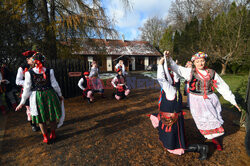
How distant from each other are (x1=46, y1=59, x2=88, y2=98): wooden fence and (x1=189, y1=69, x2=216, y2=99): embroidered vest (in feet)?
19.8

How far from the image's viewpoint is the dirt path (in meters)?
2.50

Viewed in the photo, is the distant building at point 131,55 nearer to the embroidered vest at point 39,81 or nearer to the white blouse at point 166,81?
the embroidered vest at point 39,81

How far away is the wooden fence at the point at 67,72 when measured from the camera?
21.5ft

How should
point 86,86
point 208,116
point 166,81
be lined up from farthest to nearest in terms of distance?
point 86,86, point 208,116, point 166,81

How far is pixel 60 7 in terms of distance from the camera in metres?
6.66

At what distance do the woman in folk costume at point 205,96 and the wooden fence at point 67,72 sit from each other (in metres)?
5.84

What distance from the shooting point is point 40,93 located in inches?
107

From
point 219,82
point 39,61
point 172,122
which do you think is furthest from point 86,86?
point 219,82

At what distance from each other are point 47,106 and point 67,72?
4440 mm

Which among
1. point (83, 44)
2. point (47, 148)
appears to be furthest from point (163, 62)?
point (83, 44)

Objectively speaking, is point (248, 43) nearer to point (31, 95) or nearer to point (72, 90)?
point (72, 90)

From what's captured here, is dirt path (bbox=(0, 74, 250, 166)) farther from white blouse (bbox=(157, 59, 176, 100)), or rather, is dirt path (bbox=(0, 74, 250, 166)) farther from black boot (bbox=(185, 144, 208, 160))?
white blouse (bbox=(157, 59, 176, 100))

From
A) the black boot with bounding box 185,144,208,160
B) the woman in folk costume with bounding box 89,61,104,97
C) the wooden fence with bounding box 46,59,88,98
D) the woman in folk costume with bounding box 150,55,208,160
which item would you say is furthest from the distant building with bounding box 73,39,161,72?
the black boot with bounding box 185,144,208,160

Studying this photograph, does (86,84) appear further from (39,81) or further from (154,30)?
(154,30)
